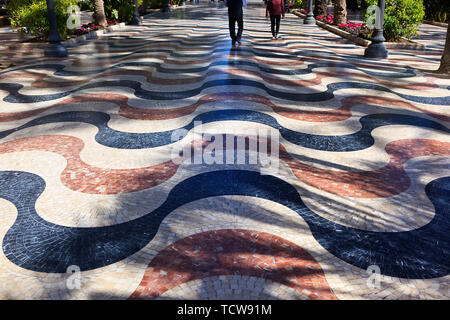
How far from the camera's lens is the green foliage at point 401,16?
11.4 meters

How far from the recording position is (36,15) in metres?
11.5

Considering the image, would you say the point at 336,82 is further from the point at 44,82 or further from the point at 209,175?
the point at 44,82

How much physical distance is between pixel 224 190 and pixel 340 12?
16166 millimetres

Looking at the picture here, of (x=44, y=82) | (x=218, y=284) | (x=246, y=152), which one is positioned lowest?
(x=218, y=284)

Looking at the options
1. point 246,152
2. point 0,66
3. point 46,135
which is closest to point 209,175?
point 246,152

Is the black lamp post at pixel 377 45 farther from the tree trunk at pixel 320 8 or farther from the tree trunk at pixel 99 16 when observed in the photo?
the tree trunk at pixel 320 8

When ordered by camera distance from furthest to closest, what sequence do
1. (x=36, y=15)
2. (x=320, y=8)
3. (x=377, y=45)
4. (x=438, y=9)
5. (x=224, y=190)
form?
(x=320, y=8)
(x=438, y=9)
(x=36, y=15)
(x=377, y=45)
(x=224, y=190)

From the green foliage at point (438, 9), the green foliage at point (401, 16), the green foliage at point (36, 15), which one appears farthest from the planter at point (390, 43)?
the green foliage at point (36, 15)

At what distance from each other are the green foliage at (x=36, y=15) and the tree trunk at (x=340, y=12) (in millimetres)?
10861

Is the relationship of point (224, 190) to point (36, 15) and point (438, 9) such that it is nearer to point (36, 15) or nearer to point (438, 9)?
point (36, 15)

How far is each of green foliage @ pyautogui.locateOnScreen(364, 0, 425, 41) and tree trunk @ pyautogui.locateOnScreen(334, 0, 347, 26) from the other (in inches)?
200

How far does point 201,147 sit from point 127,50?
8083mm

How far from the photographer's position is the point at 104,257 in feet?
8.23

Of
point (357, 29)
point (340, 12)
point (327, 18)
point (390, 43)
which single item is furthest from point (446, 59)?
point (327, 18)
